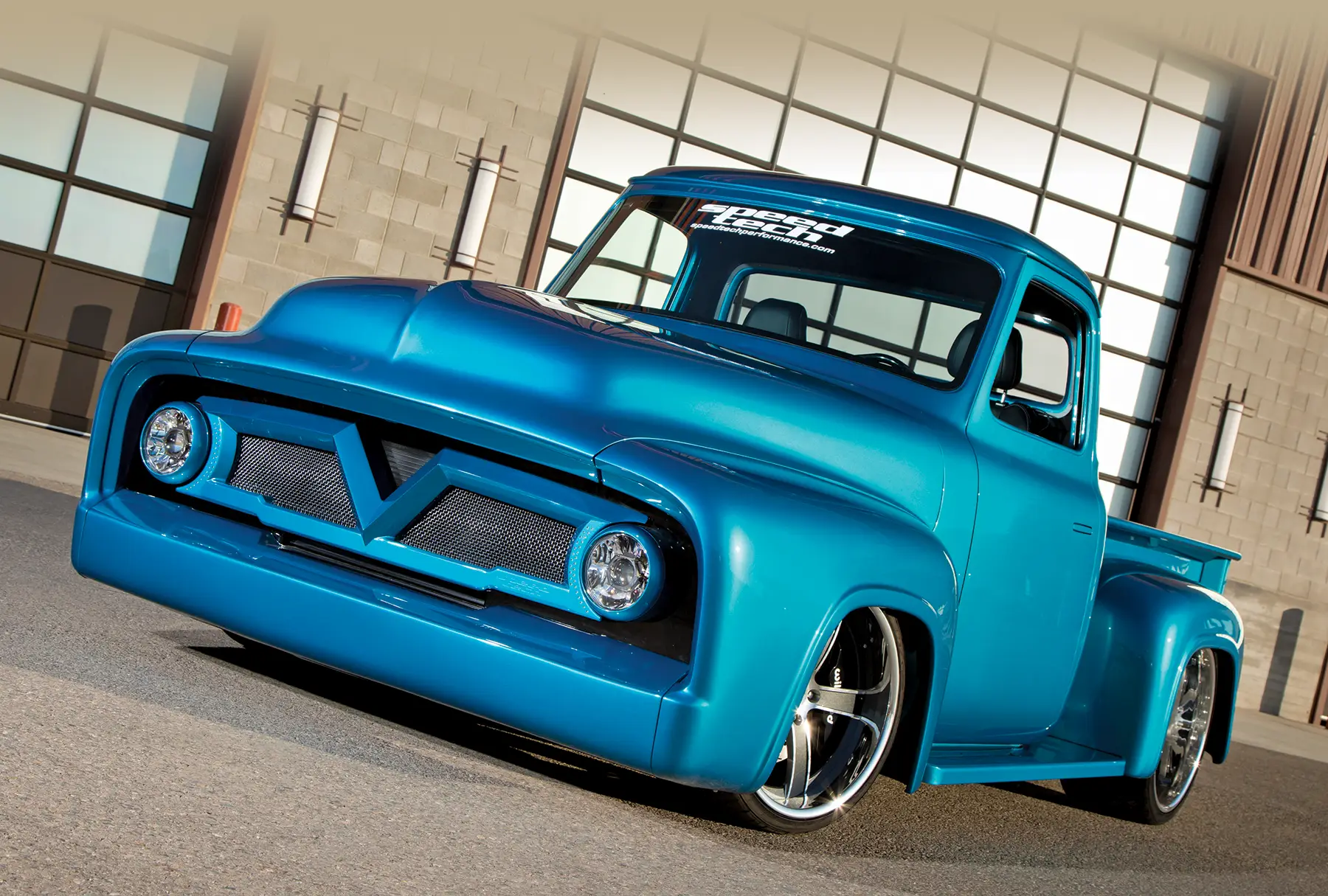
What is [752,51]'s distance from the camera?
13797mm

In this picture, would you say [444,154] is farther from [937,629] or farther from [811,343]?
[937,629]

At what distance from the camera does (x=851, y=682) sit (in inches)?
Answer: 137

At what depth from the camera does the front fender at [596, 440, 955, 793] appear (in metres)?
2.83

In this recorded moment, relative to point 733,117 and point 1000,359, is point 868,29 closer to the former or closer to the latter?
point 733,117

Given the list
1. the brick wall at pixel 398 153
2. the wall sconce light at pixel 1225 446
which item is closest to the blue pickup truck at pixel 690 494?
the brick wall at pixel 398 153

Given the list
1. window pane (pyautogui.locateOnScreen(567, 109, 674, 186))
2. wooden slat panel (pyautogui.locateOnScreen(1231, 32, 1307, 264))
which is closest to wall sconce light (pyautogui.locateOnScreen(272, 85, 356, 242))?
window pane (pyautogui.locateOnScreen(567, 109, 674, 186))

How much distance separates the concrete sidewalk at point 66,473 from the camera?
8.48 meters

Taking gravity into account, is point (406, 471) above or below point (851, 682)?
above

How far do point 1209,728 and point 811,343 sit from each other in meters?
2.73

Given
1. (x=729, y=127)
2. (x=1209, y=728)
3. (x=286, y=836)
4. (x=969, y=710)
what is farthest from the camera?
(x=729, y=127)

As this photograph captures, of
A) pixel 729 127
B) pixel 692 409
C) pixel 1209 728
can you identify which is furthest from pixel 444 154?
pixel 692 409

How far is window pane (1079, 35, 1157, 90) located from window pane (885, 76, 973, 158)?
5.48ft

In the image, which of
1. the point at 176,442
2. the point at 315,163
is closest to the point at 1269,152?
the point at 315,163

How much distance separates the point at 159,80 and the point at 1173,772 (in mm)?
10303
